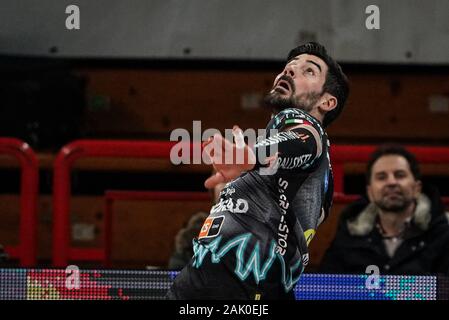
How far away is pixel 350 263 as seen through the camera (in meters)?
5.23

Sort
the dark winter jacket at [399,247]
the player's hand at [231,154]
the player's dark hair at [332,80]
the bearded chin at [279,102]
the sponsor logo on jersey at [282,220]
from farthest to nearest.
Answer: the dark winter jacket at [399,247]
the player's dark hair at [332,80]
the bearded chin at [279,102]
the sponsor logo on jersey at [282,220]
the player's hand at [231,154]

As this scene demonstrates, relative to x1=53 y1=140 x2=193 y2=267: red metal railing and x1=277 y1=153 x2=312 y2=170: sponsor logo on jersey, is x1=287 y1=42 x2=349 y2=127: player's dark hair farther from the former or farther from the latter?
x1=53 y1=140 x2=193 y2=267: red metal railing

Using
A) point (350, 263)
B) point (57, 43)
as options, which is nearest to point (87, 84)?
point (57, 43)

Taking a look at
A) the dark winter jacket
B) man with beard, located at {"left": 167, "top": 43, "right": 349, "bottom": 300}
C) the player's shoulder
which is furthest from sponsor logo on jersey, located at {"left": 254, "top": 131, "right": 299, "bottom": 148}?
the dark winter jacket

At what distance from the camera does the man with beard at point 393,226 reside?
515 centimetres

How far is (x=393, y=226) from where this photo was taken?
17.6ft

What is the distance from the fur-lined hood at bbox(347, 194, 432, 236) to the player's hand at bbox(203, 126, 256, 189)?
71.1 inches

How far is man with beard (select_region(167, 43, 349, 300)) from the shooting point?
12.2 feet

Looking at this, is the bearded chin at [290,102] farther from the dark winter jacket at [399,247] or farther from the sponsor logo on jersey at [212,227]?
the dark winter jacket at [399,247]

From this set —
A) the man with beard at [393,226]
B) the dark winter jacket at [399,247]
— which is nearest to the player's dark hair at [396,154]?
the man with beard at [393,226]

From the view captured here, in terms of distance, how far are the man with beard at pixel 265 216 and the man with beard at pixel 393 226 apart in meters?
Answer: 1.32

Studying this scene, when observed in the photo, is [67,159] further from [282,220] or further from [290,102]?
[282,220]

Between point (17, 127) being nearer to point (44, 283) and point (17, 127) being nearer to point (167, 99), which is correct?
point (167, 99)

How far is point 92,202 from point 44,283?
248 cm
